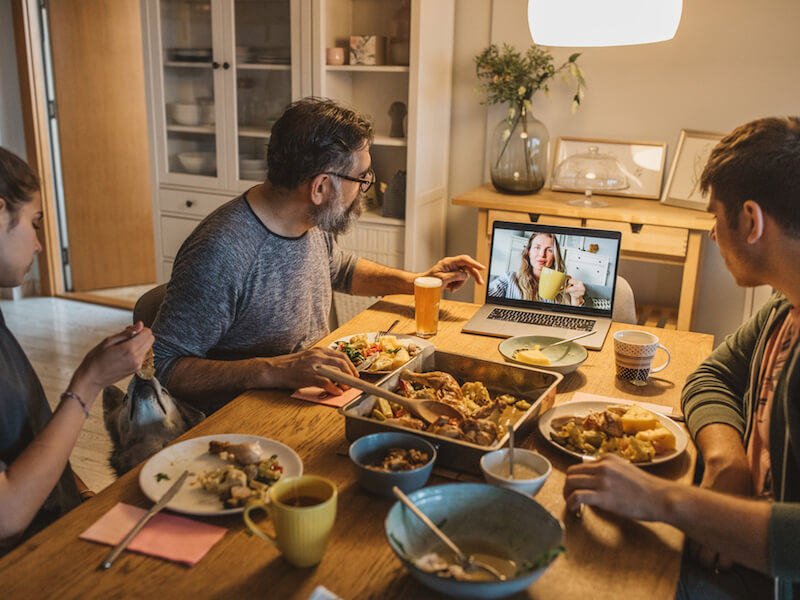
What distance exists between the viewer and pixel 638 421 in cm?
132

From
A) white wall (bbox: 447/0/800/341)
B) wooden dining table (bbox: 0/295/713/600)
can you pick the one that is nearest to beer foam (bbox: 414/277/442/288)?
wooden dining table (bbox: 0/295/713/600)

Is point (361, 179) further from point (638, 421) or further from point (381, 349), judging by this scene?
Answer: point (638, 421)

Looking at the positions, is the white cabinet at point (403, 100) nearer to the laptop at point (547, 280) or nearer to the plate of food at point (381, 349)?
the laptop at point (547, 280)

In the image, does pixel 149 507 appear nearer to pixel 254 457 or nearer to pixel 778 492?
pixel 254 457

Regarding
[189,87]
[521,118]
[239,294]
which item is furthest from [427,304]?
[189,87]

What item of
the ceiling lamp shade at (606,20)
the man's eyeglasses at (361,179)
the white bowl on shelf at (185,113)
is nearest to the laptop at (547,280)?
the man's eyeglasses at (361,179)

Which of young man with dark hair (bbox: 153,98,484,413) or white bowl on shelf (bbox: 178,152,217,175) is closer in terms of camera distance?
young man with dark hair (bbox: 153,98,484,413)

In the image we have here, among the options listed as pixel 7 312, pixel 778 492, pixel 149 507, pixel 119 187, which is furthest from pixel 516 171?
pixel 7 312

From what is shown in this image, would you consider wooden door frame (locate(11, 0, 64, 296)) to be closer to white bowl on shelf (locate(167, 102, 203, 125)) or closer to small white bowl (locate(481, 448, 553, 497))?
white bowl on shelf (locate(167, 102, 203, 125))

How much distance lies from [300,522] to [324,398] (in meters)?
0.56

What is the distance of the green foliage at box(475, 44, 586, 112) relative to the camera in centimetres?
303

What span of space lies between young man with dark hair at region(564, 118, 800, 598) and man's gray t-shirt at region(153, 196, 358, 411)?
0.93 meters

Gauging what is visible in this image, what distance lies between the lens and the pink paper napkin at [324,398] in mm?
1466

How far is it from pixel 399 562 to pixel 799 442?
0.61 meters
